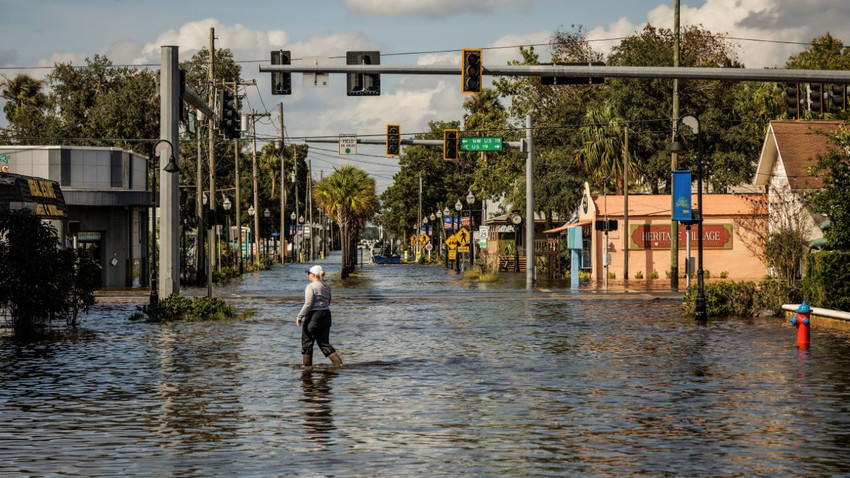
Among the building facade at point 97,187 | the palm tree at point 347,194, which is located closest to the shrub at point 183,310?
the building facade at point 97,187

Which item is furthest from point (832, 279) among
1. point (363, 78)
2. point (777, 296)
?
point (363, 78)

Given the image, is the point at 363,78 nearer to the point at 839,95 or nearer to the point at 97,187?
the point at 839,95

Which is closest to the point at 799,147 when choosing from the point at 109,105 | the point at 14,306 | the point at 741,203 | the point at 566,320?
the point at 741,203

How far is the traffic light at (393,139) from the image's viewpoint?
48.8 metres

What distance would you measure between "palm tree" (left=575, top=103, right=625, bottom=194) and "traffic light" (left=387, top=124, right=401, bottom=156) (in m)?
24.9

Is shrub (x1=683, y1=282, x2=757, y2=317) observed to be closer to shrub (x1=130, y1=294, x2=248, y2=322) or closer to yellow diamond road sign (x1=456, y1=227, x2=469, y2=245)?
shrub (x1=130, y1=294, x2=248, y2=322)

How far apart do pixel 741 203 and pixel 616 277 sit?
7672 millimetres

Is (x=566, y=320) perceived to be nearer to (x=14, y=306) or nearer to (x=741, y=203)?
(x=14, y=306)

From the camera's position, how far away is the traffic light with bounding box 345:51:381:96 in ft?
96.4

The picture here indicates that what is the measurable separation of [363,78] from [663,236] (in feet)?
117

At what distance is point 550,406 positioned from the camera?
599 inches

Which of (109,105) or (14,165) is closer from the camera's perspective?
(14,165)

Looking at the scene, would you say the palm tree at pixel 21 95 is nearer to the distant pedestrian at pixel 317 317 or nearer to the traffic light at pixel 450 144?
the traffic light at pixel 450 144

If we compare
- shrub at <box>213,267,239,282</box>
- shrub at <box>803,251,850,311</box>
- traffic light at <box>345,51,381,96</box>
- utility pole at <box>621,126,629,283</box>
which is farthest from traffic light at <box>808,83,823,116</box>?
shrub at <box>213,267,239,282</box>
